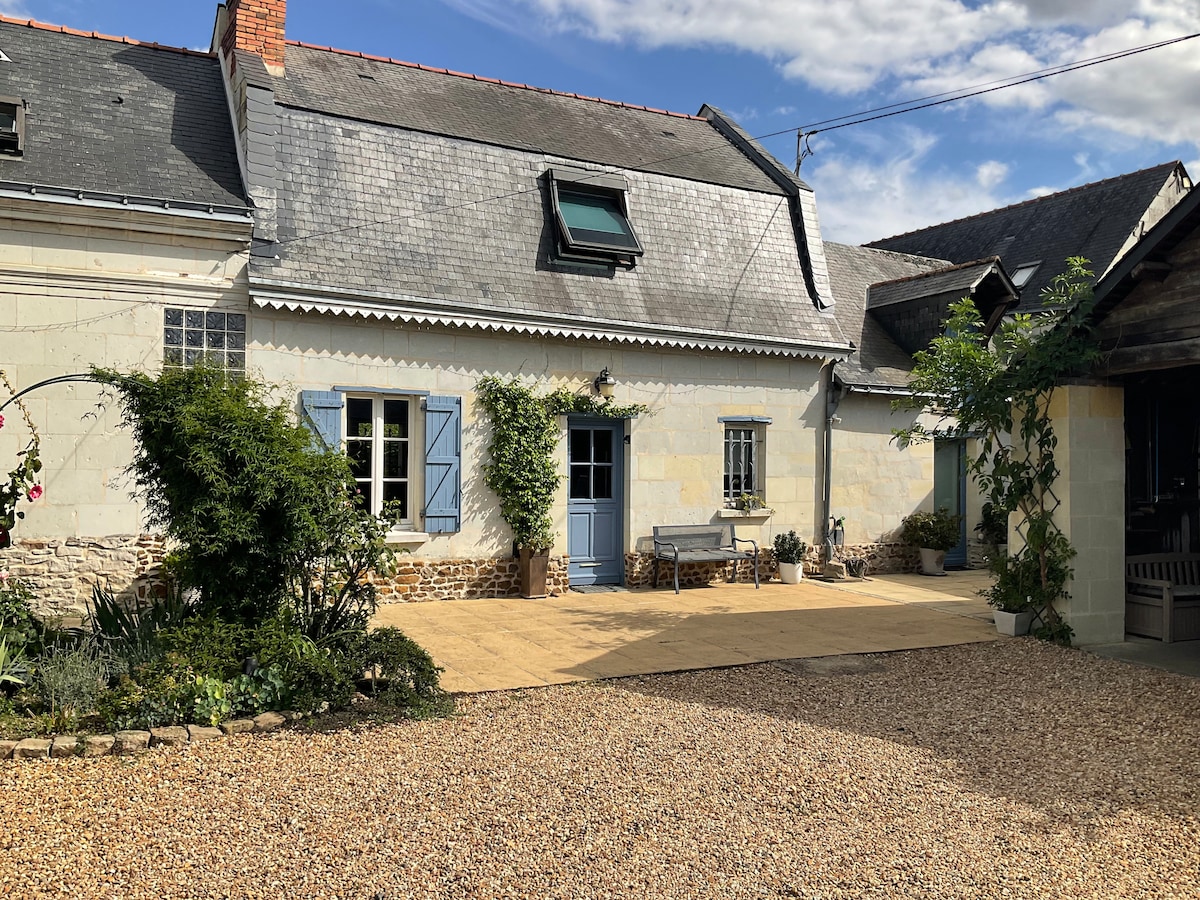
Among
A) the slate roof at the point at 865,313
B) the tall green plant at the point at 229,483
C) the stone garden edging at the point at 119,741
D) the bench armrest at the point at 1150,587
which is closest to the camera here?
the stone garden edging at the point at 119,741

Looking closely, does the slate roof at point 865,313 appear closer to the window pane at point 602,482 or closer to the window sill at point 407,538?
the window pane at point 602,482

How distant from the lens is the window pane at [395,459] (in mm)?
10594

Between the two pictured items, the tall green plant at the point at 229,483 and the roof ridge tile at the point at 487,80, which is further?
the roof ridge tile at the point at 487,80

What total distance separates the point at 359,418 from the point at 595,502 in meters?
3.21

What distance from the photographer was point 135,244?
370 inches

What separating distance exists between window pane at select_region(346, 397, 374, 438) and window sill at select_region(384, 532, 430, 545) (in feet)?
3.86

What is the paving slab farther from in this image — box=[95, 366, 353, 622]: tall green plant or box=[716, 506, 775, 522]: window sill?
box=[95, 366, 353, 622]: tall green plant

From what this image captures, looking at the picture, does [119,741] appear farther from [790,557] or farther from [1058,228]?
[1058,228]

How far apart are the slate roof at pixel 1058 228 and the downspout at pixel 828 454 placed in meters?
4.90

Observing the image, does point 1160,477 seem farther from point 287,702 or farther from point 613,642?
point 287,702

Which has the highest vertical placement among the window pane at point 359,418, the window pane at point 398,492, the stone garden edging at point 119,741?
the window pane at point 359,418

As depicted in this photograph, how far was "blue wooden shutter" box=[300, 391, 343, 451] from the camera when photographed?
9883mm

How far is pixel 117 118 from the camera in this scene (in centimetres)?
1027

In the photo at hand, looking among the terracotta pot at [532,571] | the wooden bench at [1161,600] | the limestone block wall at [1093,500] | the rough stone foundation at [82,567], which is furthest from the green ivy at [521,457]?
the wooden bench at [1161,600]
